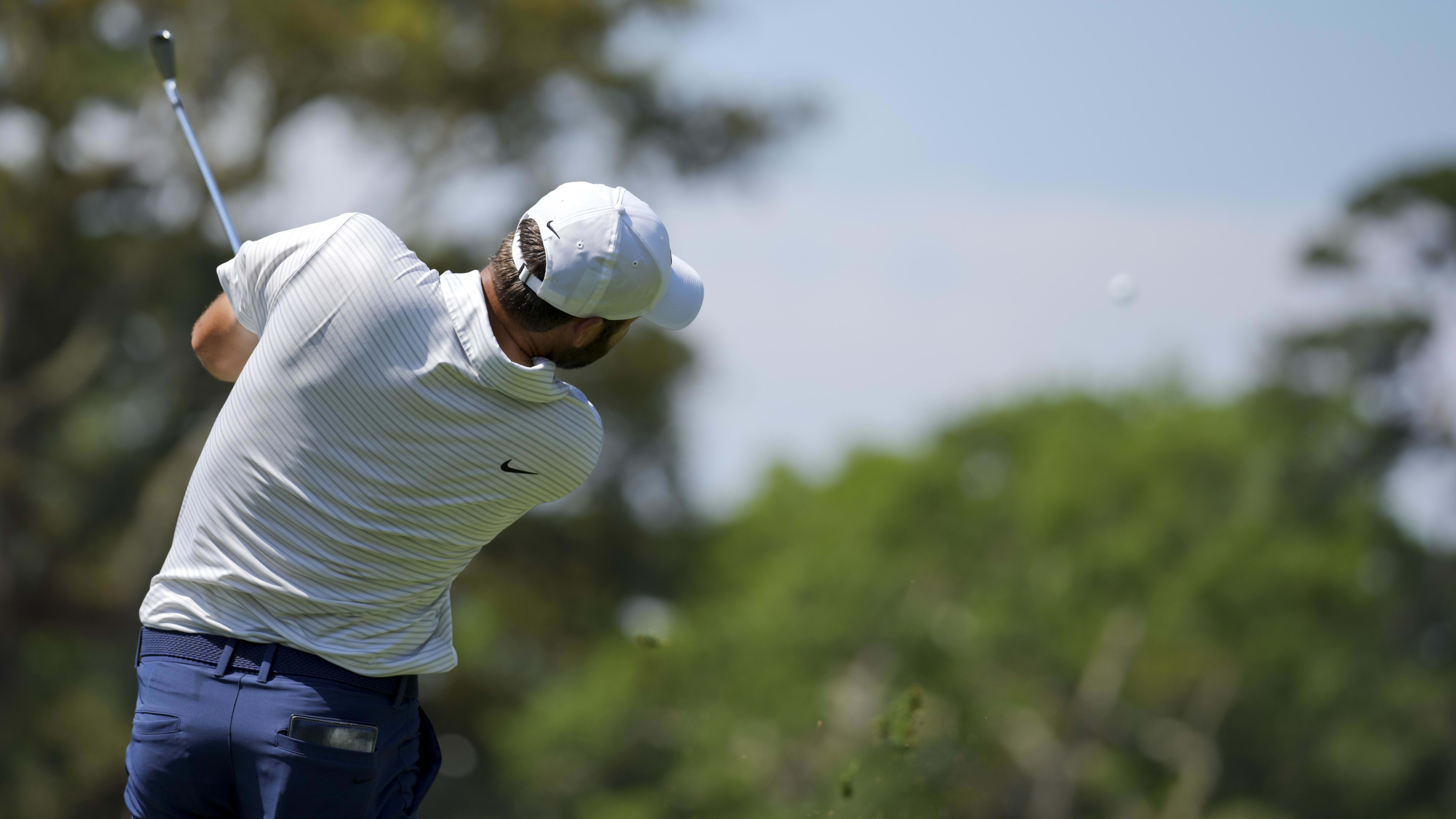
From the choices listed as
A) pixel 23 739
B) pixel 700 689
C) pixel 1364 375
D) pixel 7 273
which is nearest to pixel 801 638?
pixel 700 689

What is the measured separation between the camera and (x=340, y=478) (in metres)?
2.12

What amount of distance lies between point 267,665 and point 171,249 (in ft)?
44.9

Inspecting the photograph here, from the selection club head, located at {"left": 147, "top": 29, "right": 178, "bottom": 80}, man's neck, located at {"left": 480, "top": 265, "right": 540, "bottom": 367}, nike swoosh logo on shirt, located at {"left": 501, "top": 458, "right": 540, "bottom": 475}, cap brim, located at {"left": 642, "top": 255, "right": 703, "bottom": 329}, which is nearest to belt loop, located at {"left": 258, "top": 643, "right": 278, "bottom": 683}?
nike swoosh logo on shirt, located at {"left": 501, "top": 458, "right": 540, "bottom": 475}

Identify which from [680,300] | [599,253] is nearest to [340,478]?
[599,253]

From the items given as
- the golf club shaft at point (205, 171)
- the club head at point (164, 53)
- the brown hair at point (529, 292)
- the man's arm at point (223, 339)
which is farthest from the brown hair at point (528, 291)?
the club head at point (164, 53)

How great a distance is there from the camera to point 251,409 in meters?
2.12

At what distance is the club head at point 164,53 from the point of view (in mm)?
3654

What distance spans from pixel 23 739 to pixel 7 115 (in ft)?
23.0

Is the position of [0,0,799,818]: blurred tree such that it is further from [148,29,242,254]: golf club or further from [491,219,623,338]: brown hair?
[491,219,623,338]: brown hair

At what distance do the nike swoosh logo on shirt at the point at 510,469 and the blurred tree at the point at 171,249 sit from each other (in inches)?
488

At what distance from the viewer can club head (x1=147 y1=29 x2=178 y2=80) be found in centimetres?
365

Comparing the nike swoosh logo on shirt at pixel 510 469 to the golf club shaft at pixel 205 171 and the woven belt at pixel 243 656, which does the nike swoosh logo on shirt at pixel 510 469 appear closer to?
the woven belt at pixel 243 656

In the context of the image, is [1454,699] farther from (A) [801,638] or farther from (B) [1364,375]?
(A) [801,638]

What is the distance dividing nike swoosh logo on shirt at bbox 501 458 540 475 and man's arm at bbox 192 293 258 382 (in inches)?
19.0
